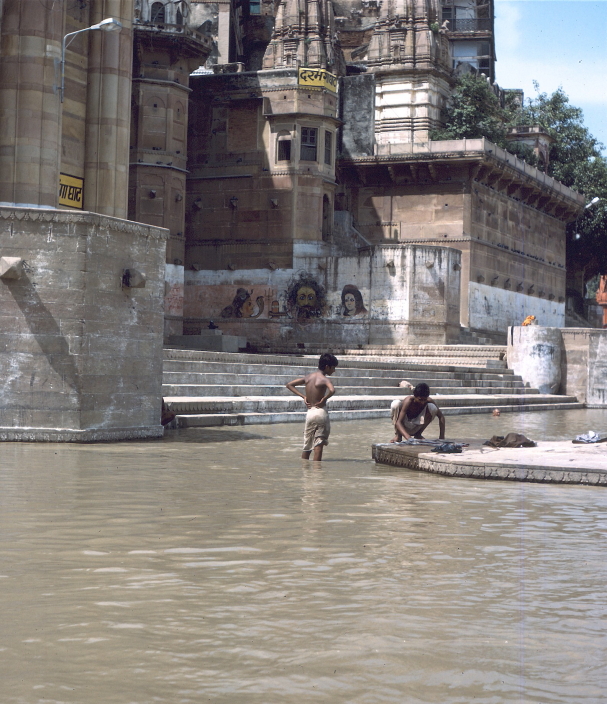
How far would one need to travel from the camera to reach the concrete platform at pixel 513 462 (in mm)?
10758

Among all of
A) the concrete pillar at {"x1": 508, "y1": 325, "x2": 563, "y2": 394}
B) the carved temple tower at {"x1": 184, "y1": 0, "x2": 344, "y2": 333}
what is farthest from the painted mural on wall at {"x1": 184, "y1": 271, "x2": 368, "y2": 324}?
the concrete pillar at {"x1": 508, "y1": 325, "x2": 563, "y2": 394}

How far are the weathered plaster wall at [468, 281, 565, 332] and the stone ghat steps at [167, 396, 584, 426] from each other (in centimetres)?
1400

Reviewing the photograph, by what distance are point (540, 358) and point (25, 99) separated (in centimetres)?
1548

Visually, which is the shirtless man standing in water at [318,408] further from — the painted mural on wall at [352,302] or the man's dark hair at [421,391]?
the painted mural on wall at [352,302]

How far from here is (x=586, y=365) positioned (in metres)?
30.7

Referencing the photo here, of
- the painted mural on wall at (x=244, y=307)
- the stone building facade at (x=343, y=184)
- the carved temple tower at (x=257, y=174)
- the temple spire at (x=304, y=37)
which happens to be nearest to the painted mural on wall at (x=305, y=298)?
the stone building facade at (x=343, y=184)

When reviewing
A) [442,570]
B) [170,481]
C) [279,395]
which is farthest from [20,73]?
[442,570]

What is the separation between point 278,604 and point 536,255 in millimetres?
46525

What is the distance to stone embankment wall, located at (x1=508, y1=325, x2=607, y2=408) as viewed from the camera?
99.9 ft

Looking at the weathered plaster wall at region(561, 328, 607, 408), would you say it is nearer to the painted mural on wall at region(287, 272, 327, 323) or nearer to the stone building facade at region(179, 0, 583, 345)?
the stone building facade at region(179, 0, 583, 345)

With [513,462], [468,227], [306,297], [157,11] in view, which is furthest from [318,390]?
[468,227]

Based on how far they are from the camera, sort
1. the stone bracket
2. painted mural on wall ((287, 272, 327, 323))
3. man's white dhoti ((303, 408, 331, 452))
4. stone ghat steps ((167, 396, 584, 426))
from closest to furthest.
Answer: man's white dhoti ((303, 408, 331, 452)), the stone bracket, stone ghat steps ((167, 396, 584, 426)), painted mural on wall ((287, 272, 327, 323))

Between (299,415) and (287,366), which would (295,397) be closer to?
(299,415)

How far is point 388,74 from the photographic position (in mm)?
47875
